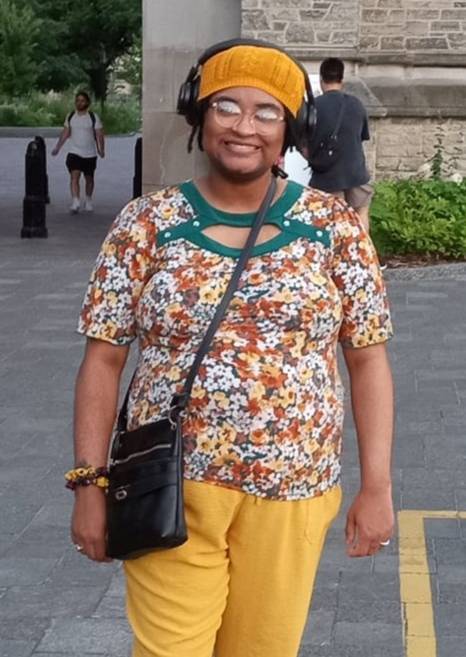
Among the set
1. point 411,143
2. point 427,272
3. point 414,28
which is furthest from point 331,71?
point 414,28

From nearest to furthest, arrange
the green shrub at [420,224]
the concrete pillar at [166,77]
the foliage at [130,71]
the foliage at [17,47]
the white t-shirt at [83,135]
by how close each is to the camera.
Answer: the green shrub at [420,224], the concrete pillar at [166,77], the white t-shirt at [83,135], the foliage at [17,47], the foliage at [130,71]

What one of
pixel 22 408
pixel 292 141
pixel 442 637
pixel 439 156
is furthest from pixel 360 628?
pixel 439 156

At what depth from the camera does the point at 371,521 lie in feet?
11.2

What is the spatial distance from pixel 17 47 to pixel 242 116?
5088 centimetres

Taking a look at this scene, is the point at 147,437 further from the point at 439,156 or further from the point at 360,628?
the point at 439,156

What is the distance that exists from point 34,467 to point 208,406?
4.01 metres

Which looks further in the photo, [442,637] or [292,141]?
[442,637]

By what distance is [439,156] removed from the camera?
16.9 metres

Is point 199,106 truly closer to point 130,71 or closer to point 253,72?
point 253,72

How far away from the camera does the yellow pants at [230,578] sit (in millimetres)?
3275

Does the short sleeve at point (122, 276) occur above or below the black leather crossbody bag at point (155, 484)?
above

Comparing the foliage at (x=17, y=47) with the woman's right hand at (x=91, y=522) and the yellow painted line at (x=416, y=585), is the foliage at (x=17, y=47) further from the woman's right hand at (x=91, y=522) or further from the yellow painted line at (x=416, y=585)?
the woman's right hand at (x=91, y=522)

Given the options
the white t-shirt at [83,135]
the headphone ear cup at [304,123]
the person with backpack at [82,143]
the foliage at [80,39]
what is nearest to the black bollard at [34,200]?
the person with backpack at [82,143]

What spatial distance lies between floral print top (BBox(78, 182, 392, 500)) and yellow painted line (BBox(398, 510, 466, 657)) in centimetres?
164
